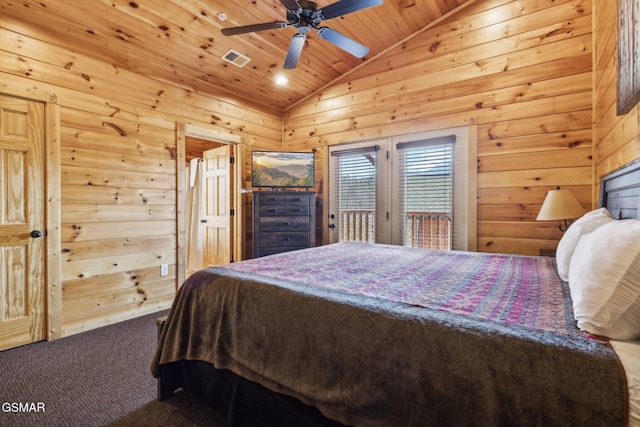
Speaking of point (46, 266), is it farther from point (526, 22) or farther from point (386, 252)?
point (526, 22)

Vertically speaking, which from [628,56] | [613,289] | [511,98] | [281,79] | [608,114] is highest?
[281,79]

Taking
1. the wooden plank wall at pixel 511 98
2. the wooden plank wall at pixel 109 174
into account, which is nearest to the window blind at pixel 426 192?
the wooden plank wall at pixel 511 98

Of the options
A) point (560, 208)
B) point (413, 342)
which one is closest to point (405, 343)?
point (413, 342)

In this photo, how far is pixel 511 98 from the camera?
3129 mm

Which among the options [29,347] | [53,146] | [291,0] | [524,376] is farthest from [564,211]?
[29,347]

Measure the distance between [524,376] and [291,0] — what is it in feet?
8.20

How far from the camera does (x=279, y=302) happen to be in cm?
138

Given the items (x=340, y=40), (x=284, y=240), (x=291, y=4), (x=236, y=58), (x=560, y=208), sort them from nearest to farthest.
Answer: (x=291, y=4) < (x=560, y=208) < (x=340, y=40) < (x=236, y=58) < (x=284, y=240)

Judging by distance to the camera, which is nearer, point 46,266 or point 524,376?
point 524,376

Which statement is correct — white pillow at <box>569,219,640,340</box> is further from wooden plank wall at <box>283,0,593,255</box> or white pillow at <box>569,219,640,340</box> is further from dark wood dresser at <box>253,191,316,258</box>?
dark wood dresser at <box>253,191,316,258</box>

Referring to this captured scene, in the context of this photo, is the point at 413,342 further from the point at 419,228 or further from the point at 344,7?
the point at 419,228

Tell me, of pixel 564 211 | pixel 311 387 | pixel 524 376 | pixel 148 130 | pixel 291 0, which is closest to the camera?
pixel 524 376

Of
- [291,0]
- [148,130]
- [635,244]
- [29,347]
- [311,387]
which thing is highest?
[291,0]

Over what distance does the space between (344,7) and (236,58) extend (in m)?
1.84
